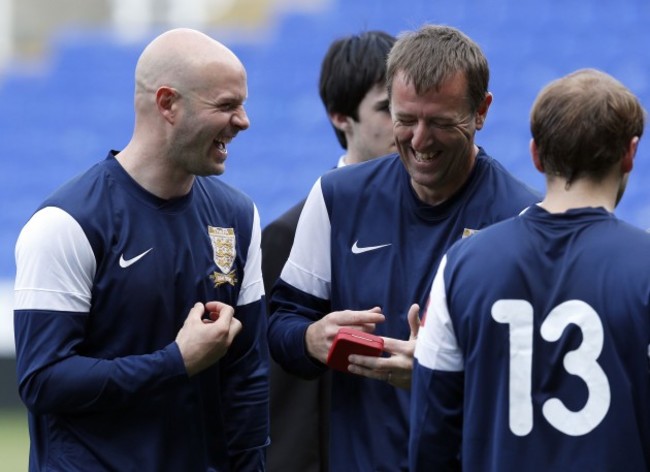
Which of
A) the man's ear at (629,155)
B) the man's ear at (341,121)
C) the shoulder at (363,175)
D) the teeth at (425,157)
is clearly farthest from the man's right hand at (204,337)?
the man's ear at (341,121)

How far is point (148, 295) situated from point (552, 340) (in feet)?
3.89

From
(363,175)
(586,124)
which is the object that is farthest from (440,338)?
(363,175)

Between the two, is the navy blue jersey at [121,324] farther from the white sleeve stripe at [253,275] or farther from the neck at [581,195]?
the neck at [581,195]

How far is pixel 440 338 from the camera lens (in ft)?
8.23

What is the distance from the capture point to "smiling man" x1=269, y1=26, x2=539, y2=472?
2994 mm

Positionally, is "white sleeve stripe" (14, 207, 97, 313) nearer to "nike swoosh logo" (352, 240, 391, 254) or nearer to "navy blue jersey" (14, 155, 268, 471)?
"navy blue jersey" (14, 155, 268, 471)

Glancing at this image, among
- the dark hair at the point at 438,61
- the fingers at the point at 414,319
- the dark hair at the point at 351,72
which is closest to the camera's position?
the fingers at the point at 414,319

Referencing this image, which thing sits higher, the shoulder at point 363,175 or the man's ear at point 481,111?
the man's ear at point 481,111

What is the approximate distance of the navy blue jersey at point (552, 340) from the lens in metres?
2.34

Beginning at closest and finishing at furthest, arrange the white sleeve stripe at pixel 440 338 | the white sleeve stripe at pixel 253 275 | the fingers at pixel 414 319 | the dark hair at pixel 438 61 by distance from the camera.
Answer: the white sleeve stripe at pixel 440 338
the fingers at pixel 414 319
the dark hair at pixel 438 61
the white sleeve stripe at pixel 253 275

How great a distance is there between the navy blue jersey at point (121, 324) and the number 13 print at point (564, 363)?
1015mm

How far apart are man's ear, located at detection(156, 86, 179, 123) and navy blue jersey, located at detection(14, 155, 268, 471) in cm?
19

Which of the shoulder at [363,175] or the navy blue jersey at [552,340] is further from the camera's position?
the shoulder at [363,175]

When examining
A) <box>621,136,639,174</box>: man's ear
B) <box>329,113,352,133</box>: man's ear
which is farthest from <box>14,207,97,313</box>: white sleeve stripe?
<box>329,113,352,133</box>: man's ear
